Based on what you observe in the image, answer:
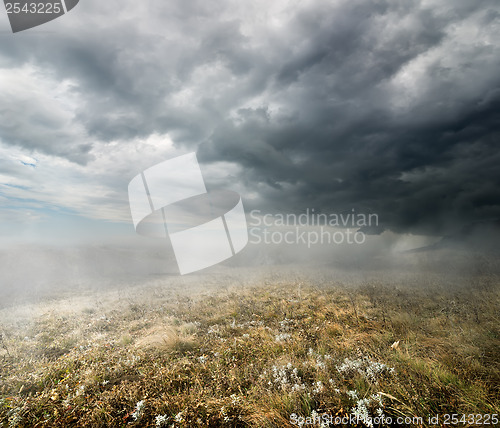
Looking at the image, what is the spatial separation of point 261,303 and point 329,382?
305 inches

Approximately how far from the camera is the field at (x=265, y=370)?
4008mm

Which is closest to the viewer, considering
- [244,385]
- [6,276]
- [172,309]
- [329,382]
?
[329,382]

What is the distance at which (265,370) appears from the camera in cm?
541

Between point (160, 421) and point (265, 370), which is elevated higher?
point (160, 421)

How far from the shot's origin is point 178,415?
4109 mm

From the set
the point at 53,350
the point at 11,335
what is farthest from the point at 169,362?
the point at 11,335

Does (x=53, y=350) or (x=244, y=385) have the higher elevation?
(x=53, y=350)

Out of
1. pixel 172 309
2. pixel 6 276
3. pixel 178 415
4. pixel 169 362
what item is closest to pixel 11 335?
pixel 172 309

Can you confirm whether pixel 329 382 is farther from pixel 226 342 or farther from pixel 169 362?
pixel 169 362

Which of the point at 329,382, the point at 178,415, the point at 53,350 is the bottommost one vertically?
the point at 329,382

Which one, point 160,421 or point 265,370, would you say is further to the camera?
point 265,370

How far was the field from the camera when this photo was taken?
13.1ft

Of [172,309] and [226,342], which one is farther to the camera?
[172,309]

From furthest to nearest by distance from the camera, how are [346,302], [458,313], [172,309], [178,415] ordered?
1. [172,309]
2. [346,302]
3. [458,313]
4. [178,415]
